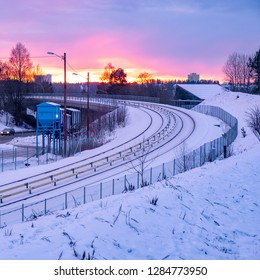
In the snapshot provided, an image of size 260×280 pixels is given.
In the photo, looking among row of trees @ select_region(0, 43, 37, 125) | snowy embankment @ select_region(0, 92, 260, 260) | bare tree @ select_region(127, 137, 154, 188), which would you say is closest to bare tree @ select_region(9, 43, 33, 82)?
row of trees @ select_region(0, 43, 37, 125)

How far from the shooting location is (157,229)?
1309 cm

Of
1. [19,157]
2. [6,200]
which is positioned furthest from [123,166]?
[19,157]

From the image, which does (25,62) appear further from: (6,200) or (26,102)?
(6,200)

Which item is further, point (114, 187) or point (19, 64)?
point (19, 64)

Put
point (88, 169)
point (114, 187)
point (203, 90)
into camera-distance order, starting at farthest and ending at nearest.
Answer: point (203, 90) < point (88, 169) < point (114, 187)

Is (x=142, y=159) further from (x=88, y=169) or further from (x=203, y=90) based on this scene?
(x=203, y=90)

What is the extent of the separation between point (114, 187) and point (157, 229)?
1260 centimetres

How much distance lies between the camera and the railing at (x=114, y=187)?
22234 millimetres

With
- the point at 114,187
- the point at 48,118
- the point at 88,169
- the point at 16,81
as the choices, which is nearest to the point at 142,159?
the point at 88,169

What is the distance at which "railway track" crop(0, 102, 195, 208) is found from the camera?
28.4 m

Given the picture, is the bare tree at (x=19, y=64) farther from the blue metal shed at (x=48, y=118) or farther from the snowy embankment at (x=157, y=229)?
the snowy embankment at (x=157, y=229)

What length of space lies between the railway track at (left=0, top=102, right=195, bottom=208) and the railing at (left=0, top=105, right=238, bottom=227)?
2.23 meters

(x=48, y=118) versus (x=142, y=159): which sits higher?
(x=48, y=118)

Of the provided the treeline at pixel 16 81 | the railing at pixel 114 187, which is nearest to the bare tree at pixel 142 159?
the railing at pixel 114 187
